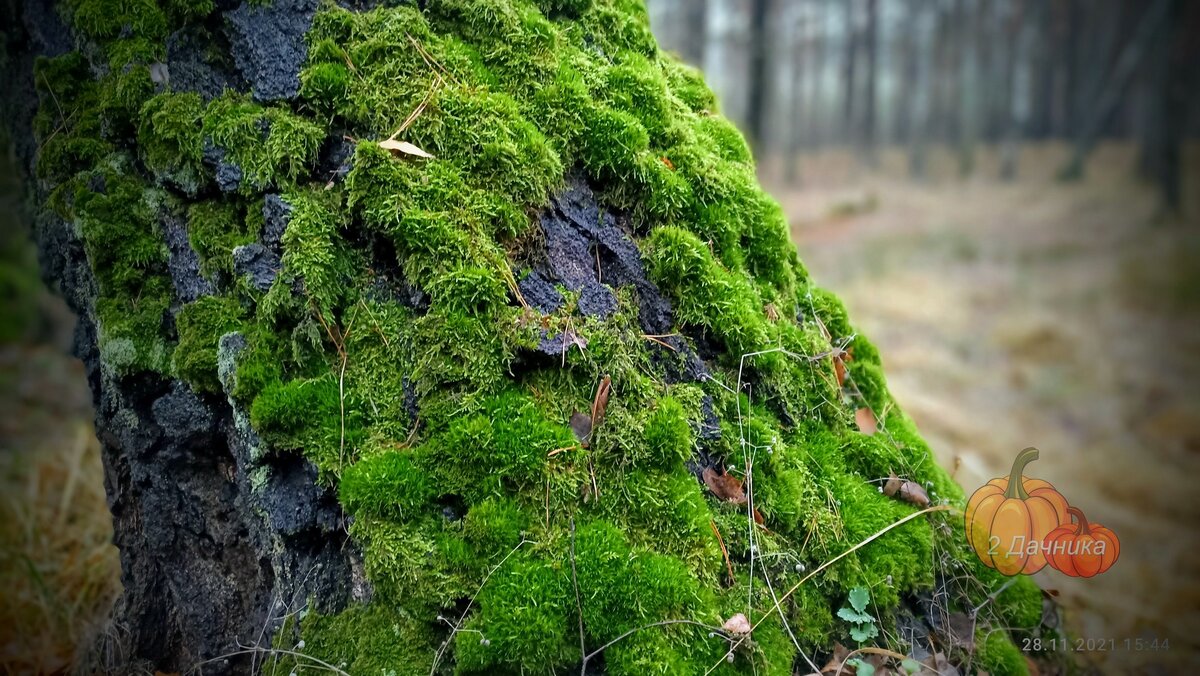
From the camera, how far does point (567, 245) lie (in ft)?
7.19

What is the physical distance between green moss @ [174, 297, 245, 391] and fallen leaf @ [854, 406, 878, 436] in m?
2.18

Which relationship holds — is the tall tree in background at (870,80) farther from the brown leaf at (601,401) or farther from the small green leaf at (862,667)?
the small green leaf at (862,667)

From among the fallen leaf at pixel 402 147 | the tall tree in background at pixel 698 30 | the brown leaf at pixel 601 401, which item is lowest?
the brown leaf at pixel 601 401

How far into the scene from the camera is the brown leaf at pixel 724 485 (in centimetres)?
203

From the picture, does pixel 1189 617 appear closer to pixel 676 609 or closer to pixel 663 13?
pixel 676 609

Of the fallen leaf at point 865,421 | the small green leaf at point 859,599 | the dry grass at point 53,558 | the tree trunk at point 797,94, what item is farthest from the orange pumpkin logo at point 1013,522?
the tree trunk at point 797,94

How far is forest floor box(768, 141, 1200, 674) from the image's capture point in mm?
4871

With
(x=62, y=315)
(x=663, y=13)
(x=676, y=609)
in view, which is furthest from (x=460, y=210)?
(x=663, y=13)

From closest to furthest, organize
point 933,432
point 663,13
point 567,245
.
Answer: point 567,245
point 933,432
point 663,13

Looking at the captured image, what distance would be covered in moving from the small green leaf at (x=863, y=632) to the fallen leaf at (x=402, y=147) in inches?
76.9

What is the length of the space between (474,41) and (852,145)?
133ft

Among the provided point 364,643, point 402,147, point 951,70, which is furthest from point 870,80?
point 364,643

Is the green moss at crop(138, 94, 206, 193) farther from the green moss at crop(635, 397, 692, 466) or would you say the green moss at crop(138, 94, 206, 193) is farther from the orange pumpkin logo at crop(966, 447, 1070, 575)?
the orange pumpkin logo at crop(966, 447, 1070, 575)

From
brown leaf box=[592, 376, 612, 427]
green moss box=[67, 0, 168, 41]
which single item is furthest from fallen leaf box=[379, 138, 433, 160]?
green moss box=[67, 0, 168, 41]
